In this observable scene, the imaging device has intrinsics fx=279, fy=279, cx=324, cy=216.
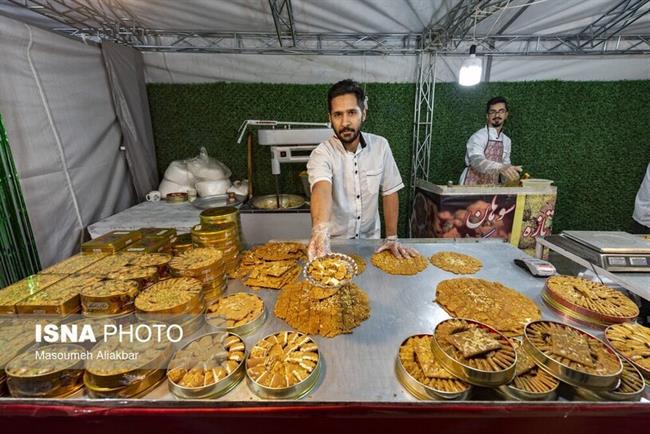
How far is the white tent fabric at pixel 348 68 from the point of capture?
4.24 m

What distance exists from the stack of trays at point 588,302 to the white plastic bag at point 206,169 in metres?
4.02

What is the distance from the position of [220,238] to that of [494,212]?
10.6 feet

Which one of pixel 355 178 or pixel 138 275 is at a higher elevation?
pixel 355 178

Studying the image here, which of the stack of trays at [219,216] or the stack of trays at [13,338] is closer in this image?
the stack of trays at [13,338]

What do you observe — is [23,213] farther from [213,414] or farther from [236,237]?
[213,414]

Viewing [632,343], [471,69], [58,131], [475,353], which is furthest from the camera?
[471,69]

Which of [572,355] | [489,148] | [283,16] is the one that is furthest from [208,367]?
[489,148]

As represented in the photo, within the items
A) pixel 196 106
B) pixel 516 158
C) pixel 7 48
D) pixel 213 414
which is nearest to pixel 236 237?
pixel 213 414

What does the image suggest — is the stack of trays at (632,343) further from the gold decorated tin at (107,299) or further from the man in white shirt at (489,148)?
the man in white shirt at (489,148)

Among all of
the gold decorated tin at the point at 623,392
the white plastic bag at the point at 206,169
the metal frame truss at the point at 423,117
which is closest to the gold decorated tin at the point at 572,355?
the gold decorated tin at the point at 623,392

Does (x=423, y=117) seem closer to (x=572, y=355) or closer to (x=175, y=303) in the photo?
(x=572, y=355)

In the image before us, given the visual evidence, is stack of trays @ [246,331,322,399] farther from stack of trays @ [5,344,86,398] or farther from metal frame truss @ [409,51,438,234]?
metal frame truss @ [409,51,438,234]

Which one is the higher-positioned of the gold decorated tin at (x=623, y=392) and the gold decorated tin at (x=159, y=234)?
the gold decorated tin at (x=159, y=234)

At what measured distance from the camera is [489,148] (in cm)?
426
